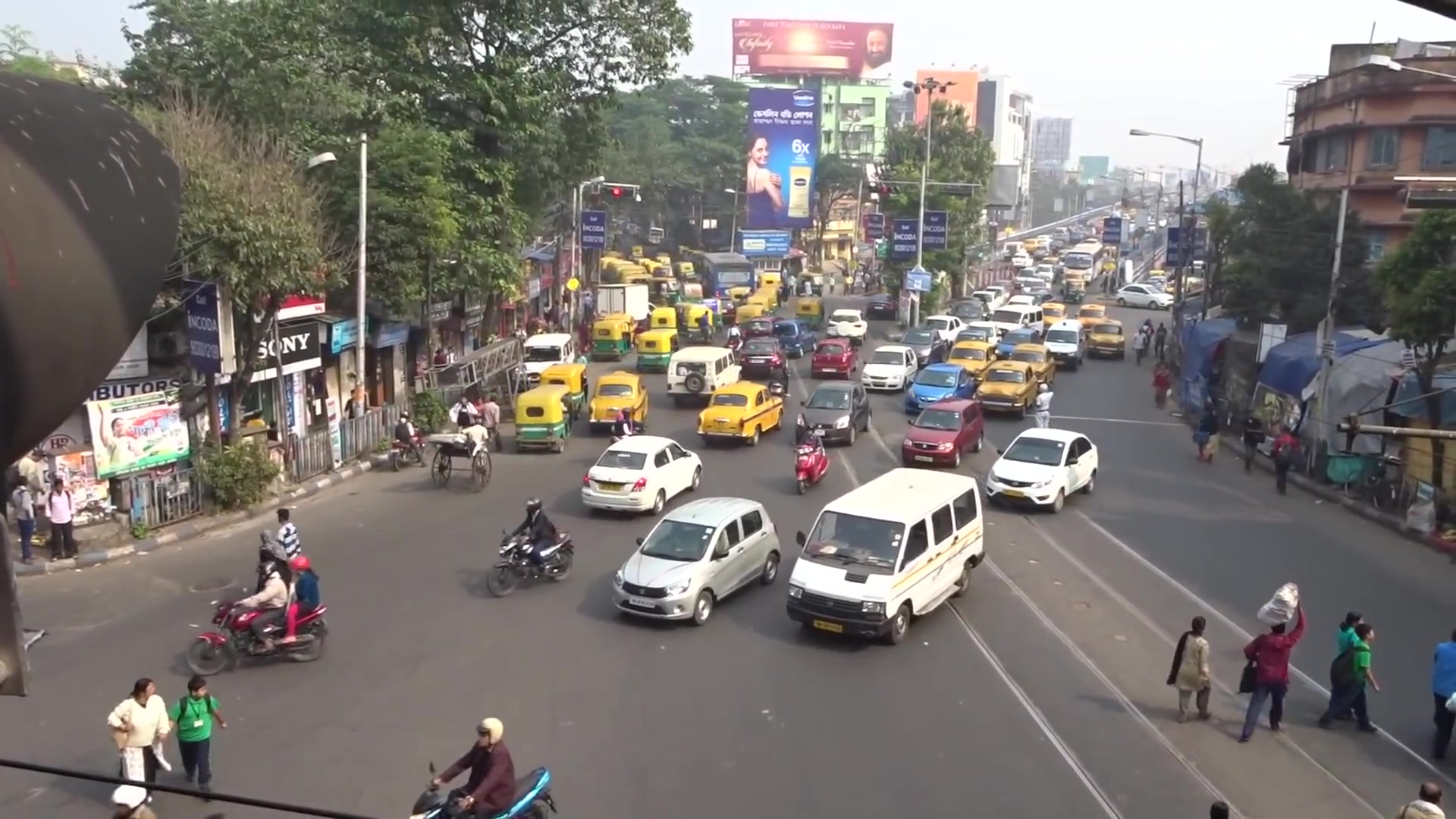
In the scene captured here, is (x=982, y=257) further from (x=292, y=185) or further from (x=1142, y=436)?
(x=292, y=185)

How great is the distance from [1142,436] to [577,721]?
74.4 feet

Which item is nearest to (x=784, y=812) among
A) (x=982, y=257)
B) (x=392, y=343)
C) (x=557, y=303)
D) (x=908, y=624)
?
(x=908, y=624)

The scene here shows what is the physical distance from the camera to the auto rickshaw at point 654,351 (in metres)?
38.0

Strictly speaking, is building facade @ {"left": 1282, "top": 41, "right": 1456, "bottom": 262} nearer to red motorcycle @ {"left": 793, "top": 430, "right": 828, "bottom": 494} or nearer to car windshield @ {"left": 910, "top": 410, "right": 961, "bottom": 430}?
car windshield @ {"left": 910, "top": 410, "right": 961, "bottom": 430}

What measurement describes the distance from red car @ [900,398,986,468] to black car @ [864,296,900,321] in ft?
103

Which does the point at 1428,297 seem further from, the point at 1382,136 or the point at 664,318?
the point at 664,318

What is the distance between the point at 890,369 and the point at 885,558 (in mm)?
21724

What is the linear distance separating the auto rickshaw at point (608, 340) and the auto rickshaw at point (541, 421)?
1595 cm

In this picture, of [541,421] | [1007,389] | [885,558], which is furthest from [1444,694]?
[1007,389]

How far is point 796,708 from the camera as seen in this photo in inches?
456

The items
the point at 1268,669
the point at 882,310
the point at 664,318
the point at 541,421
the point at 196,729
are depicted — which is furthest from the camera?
the point at 882,310

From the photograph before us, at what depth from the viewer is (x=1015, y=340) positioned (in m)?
41.5

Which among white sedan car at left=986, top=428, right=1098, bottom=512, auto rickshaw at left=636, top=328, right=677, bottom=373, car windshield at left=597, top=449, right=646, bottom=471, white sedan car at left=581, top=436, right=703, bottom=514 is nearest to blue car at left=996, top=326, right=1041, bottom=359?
auto rickshaw at left=636, top=328, right=677, bottom=373

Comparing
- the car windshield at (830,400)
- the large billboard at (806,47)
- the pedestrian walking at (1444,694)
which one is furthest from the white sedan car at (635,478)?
the large billboard at (806,47)
